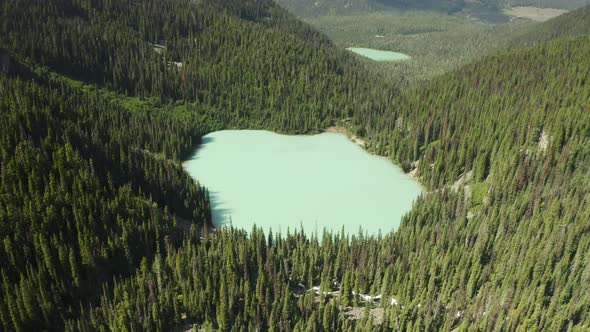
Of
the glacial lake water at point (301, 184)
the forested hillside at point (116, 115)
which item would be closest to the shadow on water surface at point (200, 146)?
→ the glacial lake water at point (301, 184)

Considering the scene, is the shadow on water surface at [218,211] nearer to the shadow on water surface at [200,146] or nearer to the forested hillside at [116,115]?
the forested hillside at [116,115]

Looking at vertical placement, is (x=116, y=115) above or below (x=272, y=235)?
above

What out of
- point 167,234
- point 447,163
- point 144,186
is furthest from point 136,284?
point 447,163

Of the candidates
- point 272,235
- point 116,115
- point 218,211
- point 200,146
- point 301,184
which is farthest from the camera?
point 200,146

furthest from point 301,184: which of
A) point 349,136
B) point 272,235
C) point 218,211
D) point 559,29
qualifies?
point 559,29

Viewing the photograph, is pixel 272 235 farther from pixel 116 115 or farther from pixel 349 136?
pixel 349 136

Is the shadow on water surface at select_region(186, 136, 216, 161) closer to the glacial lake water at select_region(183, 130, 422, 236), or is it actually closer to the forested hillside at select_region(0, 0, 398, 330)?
the glacial lake water at select_region(183, 130, 422, 236)
